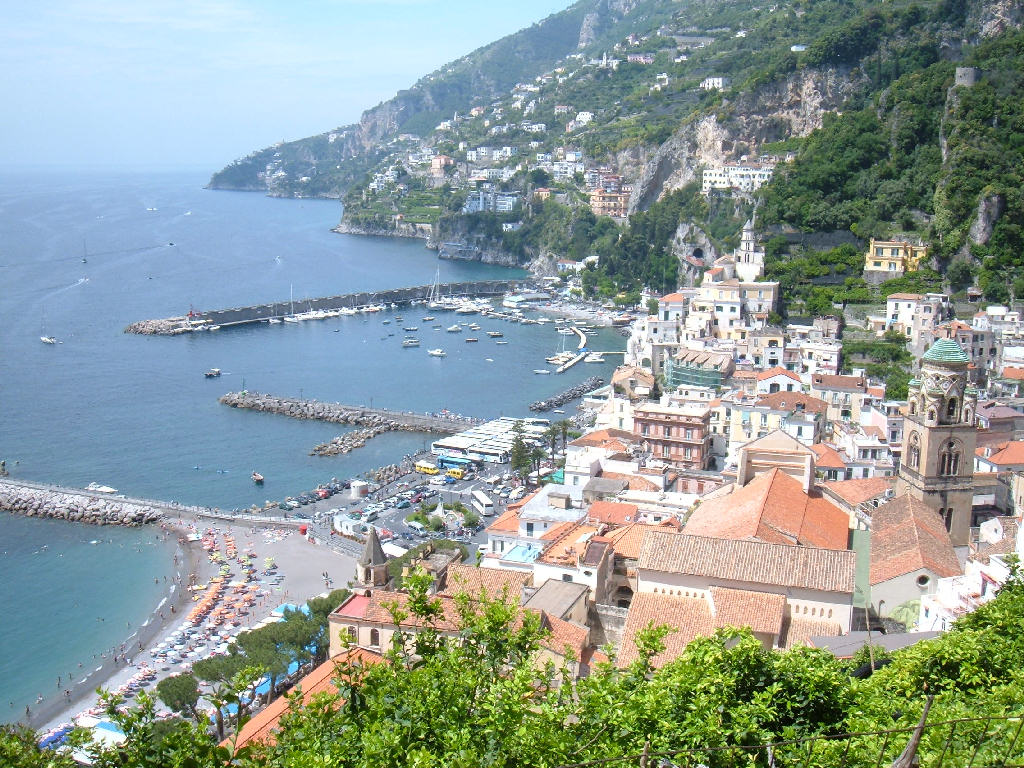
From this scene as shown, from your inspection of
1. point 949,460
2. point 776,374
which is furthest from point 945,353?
point 776,374

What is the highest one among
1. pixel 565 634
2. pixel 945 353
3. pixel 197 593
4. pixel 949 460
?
pixel 945 353

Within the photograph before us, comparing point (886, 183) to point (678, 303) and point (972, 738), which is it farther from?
point (972, 738)

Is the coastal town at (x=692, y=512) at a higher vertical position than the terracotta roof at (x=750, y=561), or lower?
lower

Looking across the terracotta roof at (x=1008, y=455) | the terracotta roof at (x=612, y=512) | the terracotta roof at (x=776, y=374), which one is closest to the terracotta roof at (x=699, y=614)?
the terracotta roof at (x=612, y=512)

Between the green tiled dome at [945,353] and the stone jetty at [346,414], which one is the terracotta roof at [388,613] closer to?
the green tiled dome at [945,353]

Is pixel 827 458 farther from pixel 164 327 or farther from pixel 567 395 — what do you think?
pixel 164 327
